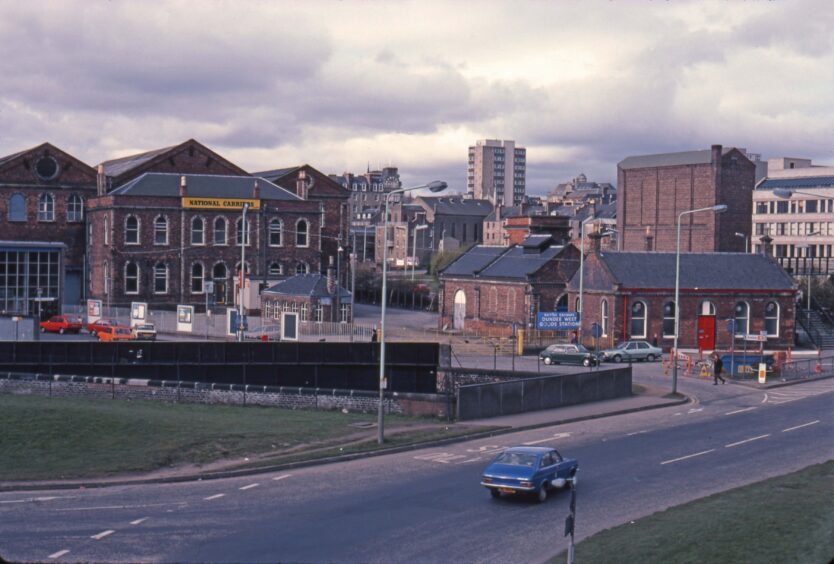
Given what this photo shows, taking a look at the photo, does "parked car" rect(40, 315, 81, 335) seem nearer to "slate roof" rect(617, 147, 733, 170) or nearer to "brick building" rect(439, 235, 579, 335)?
"brick building" rect(439, 235, 579, 335)

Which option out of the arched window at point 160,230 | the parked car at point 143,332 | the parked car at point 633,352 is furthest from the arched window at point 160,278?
the parked car at point 633,352

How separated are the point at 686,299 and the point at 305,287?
2756 cm

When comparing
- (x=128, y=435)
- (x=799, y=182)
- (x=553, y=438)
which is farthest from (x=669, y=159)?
(x=128, y=435)

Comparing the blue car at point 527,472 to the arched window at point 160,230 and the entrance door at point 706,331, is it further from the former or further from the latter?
the arched window at point 160,230

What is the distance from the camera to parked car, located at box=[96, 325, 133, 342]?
6406cm

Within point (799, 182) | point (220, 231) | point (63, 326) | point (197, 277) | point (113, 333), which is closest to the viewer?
point (113, 333)

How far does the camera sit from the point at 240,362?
49156 mm

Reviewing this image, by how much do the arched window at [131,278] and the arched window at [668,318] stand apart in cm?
4468

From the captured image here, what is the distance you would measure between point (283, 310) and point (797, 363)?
37.0m

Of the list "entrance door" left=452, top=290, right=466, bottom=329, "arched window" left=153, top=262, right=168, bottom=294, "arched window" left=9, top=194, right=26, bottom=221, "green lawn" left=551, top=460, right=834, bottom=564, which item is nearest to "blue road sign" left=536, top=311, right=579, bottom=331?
"entrance door" left=452, top=290, right=466, bottom=329

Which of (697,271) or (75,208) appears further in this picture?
(75,208)

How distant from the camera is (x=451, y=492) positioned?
25.8m

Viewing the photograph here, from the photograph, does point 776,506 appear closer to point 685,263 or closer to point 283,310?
point 685,263

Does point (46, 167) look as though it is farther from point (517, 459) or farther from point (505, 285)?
point (517, 459)
